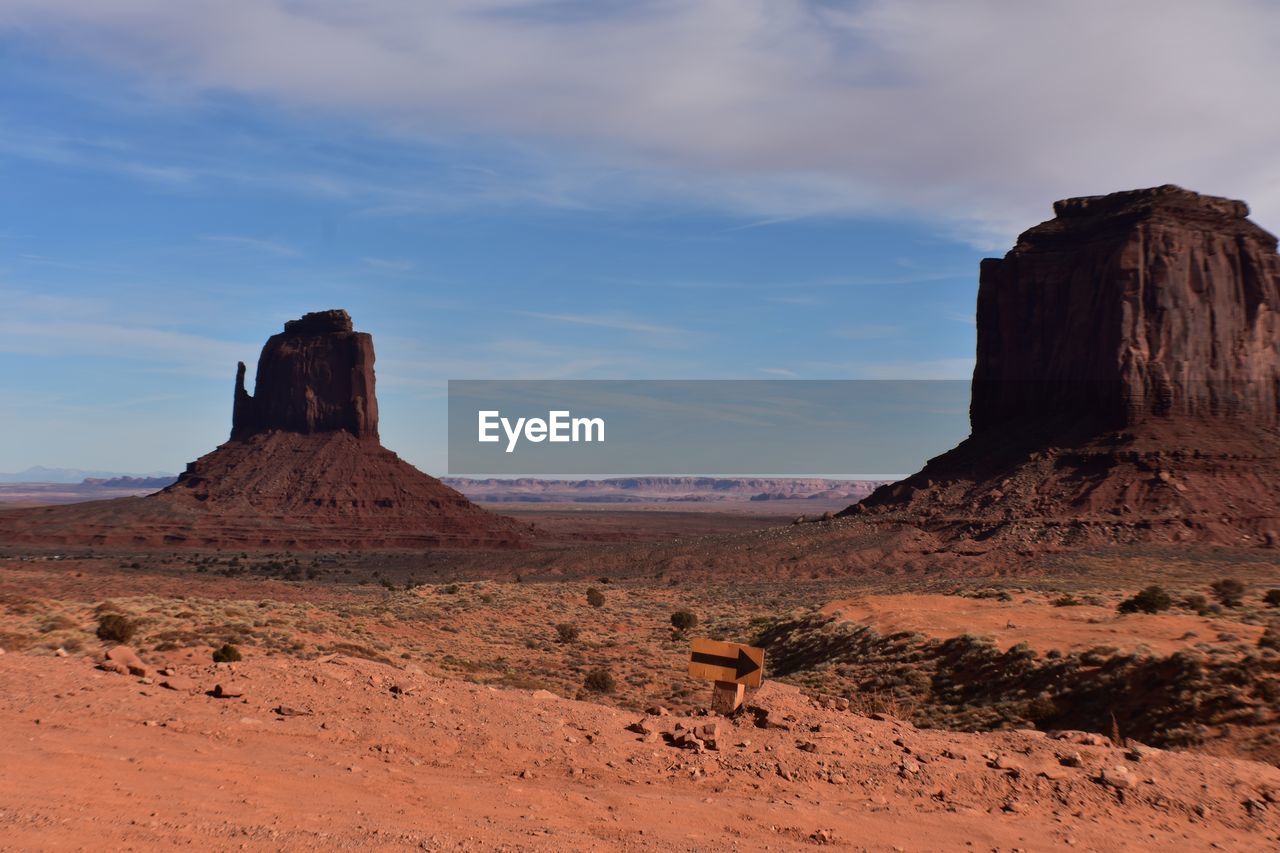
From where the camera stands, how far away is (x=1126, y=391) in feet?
243

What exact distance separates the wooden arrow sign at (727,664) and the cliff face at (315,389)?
120113mm

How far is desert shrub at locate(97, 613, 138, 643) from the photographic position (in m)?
20.0

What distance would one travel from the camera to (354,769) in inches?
388

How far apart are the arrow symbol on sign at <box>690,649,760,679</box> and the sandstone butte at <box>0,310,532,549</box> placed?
9915cm

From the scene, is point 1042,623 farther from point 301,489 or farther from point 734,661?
point 301,489

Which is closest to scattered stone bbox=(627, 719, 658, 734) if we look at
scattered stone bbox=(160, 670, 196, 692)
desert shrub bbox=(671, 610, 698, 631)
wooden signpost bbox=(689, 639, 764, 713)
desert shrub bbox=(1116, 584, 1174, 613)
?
wooden signpost bbox=(689, 639, 764, 713)

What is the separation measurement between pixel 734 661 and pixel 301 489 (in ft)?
369

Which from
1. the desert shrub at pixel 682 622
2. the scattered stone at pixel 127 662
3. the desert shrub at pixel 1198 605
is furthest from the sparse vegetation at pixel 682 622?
the scattered stone at pixel 127 662

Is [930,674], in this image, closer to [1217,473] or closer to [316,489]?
[1217,473]

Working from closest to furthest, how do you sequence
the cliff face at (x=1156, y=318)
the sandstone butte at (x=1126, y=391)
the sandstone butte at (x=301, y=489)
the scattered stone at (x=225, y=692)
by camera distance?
1. the scattered stone at (x=225, y=692)
2. the sandstone butte at (x=1126, y=391)
3. the cliff face at (x=1156, y=318)
4. the sandstone butte at (x=301, y=489)

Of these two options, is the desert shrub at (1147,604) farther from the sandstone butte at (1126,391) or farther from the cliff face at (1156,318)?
the cliff face at (1156,318)

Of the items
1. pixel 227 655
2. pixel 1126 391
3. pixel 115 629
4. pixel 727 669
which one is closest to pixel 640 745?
pixel 727 669

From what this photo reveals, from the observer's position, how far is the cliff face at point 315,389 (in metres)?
127

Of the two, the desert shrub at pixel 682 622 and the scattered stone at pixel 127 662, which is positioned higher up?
the scattered stone at pixel 127 662
